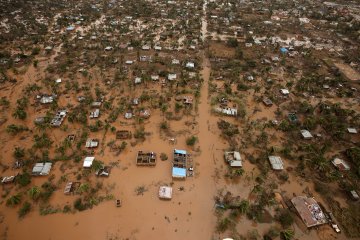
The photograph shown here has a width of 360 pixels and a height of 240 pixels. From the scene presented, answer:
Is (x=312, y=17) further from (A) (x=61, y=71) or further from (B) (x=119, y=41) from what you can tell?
(A) (x=61, y=71)

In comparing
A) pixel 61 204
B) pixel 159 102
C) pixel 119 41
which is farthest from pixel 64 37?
pixel 61 204

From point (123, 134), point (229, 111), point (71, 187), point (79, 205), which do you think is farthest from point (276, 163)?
point (71, 187)

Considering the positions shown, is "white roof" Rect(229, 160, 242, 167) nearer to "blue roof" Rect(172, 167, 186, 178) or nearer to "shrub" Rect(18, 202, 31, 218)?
"blue roof" Rect(172, 167, 186, 178)

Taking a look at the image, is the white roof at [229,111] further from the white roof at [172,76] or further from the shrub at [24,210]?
the shrub at [24,210]

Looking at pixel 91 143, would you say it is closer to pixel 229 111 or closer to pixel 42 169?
pixel 42 169

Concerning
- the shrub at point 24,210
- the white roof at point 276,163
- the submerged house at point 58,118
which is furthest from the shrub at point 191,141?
the shrub at point 24,210

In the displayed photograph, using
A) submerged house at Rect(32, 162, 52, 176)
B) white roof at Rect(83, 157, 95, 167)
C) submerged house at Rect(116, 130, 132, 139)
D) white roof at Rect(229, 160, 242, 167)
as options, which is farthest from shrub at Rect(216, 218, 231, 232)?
submerged house at Rect(32, 162, 52, 176)
